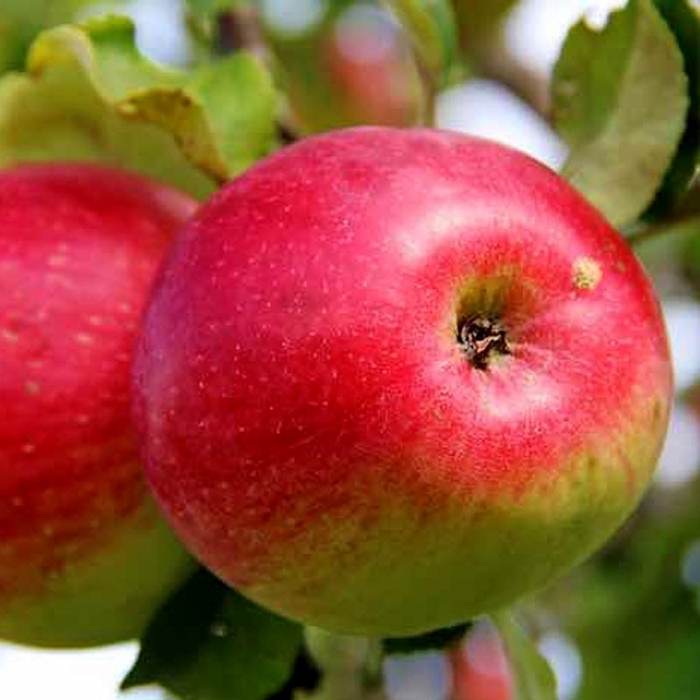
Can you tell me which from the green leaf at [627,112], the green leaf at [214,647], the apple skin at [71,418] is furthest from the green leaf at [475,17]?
the green leaf at [214,647]

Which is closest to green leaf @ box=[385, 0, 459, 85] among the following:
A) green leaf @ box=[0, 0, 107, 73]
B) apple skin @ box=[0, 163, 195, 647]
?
apple skin @ box=[0, 163, 195, 647]

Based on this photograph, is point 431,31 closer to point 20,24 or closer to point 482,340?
point 482,340

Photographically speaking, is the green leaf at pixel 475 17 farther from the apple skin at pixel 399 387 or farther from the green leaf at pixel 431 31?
the apple skin at pixel 399 387

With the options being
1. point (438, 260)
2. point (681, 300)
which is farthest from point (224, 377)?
point (681, 300)

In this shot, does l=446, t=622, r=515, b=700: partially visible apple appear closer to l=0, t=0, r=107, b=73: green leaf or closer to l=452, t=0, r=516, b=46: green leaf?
l=452, t=0, r=516, b=46: green leaf

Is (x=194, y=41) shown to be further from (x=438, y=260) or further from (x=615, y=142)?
(x=438, y=260)

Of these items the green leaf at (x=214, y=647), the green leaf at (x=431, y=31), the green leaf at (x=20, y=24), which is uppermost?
the green leaf at (x=431, y=31)

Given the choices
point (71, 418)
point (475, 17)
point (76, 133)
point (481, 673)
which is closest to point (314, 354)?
point (71, 418)
